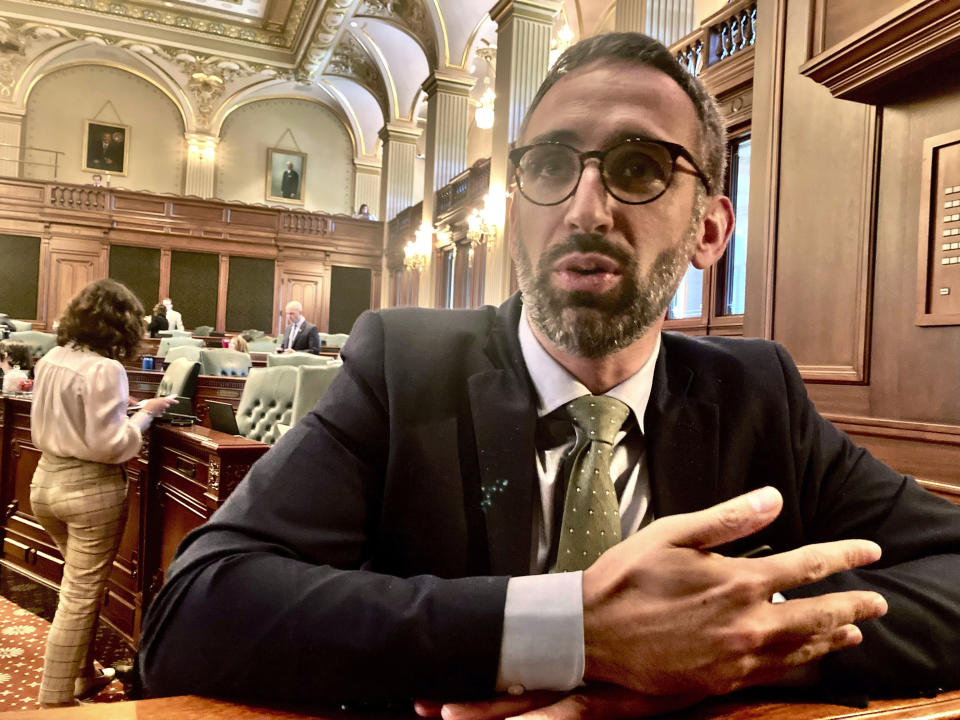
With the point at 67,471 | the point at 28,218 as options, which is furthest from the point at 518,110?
the point at 28,218

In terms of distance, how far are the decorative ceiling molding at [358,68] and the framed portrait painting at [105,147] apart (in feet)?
16.0

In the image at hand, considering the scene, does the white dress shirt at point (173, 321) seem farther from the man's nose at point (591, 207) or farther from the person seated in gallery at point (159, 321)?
the man's nose at point (591, 207)

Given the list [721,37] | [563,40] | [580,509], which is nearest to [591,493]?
[580,509]

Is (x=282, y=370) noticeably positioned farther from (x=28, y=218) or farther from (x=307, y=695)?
(x=28, y=218)

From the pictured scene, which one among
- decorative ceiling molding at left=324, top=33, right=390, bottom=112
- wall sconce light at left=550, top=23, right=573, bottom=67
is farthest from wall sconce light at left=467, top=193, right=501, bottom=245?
decorative ceiling molding at left=324, top=33, right=390, bottom=112

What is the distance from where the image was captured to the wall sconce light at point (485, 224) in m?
9.29

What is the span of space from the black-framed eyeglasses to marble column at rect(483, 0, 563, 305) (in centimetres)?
775

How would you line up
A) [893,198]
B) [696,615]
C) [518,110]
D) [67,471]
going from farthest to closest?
1. [518,110]
2. [893,198]
3. [67,471]
4. [696,615]

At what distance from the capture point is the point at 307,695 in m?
0.71

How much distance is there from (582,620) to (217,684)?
391 mm

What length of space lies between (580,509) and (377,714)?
366 millimetres

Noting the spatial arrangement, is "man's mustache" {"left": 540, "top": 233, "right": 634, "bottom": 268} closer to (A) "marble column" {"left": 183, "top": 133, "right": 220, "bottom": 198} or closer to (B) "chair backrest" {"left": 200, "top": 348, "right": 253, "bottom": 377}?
(B) "chair backrest" {"left": 200, "top": 348, "right": 253, "bottom": 377}

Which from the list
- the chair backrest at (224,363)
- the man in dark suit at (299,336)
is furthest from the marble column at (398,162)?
the chair backrest at (224,363)

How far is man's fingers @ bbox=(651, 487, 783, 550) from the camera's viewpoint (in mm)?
670
